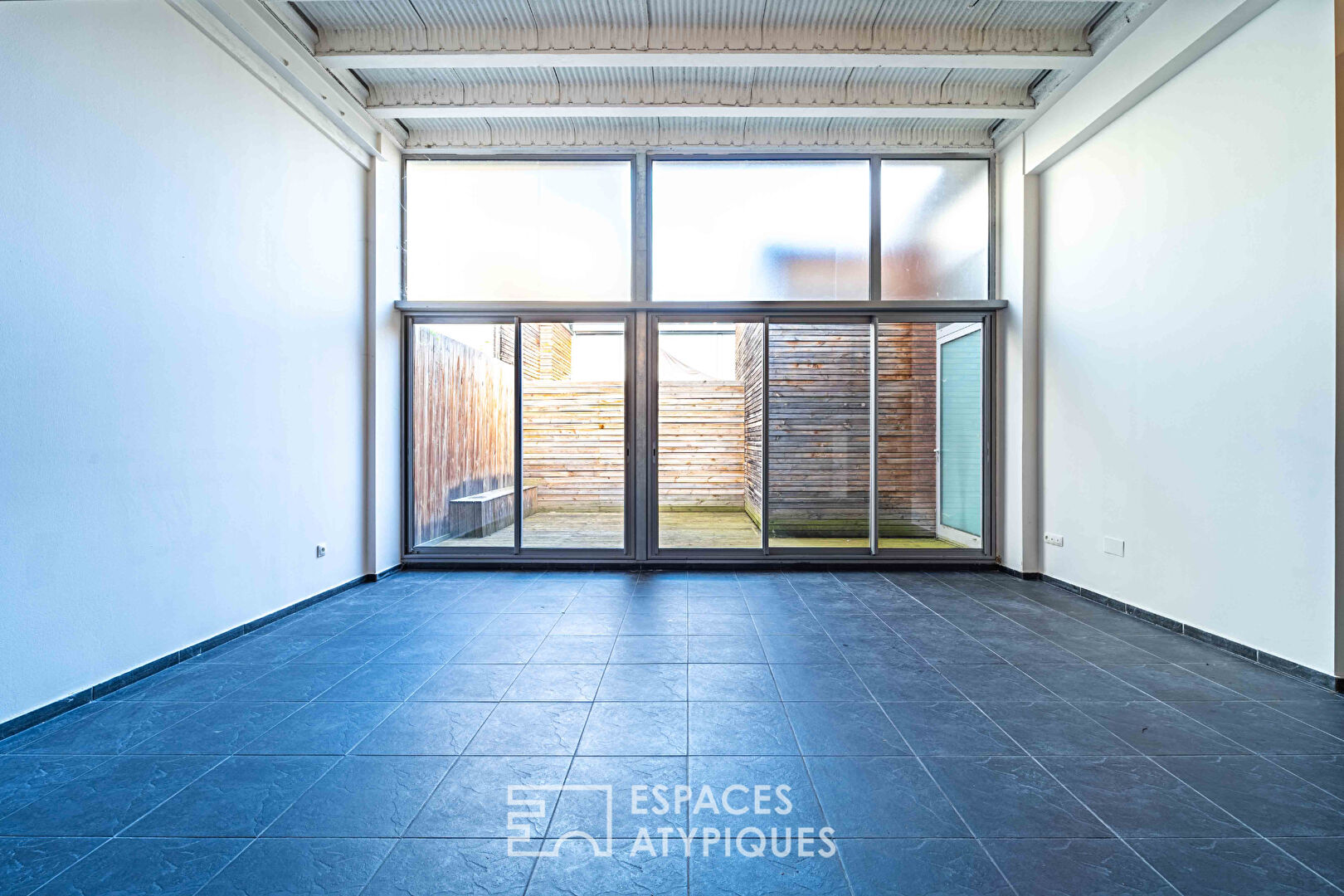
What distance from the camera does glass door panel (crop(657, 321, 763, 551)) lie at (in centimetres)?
596

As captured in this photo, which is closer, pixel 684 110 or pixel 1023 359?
pixel 684 110

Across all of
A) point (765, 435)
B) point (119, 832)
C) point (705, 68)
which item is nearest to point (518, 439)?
point (765, 435)

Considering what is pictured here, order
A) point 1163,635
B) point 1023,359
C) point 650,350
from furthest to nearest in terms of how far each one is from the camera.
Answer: point 650,350 → point 1023,359 → point 1163,635

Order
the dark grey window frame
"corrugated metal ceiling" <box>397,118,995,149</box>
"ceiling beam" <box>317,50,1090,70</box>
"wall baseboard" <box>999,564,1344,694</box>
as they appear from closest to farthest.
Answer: "wall baseboard" <box>999,564,1344,694</box>, "ceiling beam" <box>317,50,1090,70</box>, "corrugated metal ceiling" <box>397,118,995,149</box>, the dark grey window frame

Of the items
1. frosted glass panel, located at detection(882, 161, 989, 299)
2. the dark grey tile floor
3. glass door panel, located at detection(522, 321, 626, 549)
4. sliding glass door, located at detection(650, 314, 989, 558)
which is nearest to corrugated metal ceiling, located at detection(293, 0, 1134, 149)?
frosted glass panel, located at detection(882, 161, 989, 299)

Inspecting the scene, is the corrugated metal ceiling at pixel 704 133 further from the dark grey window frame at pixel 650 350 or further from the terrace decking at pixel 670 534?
the terrace decking at pixel 670 534

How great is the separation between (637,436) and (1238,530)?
4.10 metres

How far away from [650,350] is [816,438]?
186 centimetres

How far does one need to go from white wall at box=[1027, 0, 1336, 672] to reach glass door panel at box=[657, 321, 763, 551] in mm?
2685

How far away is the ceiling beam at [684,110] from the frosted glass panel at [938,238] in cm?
70

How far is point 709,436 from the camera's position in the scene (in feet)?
Result: 25.2

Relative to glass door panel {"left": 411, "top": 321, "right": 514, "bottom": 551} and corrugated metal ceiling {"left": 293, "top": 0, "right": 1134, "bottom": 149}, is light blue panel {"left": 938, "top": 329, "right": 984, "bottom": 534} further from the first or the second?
glass door panel {"left": 411, "top": 321, "right": 514, "bottom": 551}

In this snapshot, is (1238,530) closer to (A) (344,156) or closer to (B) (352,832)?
(B) (352,832)

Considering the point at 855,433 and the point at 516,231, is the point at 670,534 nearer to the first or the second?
the point at 855,433
